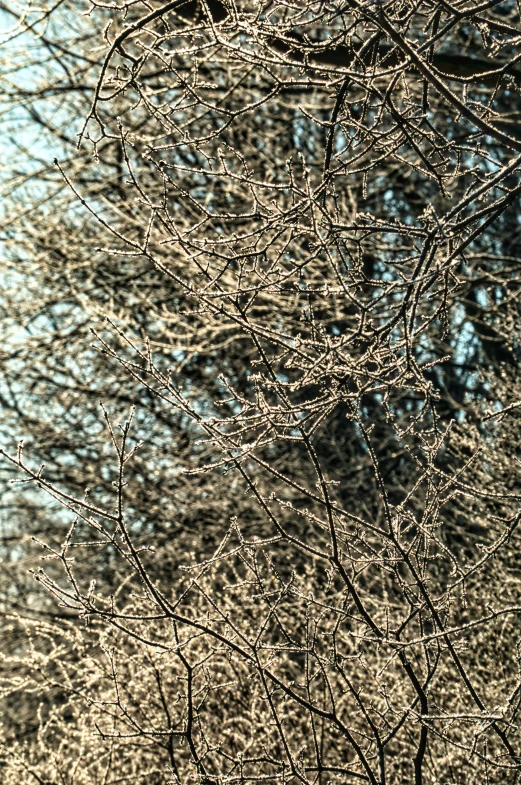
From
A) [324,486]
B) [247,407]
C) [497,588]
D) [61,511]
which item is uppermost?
[247,407]

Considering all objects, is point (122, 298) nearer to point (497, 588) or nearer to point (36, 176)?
point (36, 176)

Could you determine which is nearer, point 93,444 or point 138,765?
point 138,765

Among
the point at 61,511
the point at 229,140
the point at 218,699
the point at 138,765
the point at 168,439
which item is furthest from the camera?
the point at 61,511

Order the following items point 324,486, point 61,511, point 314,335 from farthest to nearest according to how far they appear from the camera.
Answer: point 61,511 → point 314,335 → point 324,486

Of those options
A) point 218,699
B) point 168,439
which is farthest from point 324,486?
point 168,439

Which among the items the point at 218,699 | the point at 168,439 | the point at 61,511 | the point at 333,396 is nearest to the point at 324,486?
the point at 333,396

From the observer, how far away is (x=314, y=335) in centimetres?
271

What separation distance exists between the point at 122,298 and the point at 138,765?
5.77m

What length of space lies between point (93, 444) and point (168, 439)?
0.89 meters

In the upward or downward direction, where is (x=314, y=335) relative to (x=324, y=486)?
upward

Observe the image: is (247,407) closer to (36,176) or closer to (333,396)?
(333,396)

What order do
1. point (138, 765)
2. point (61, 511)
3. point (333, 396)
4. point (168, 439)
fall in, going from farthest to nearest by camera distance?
Answer: 1. point (61, 511)
2. point (168, 439)
3. point (138, 765)
4. point (333, 396)

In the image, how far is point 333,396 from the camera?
7.78 ft

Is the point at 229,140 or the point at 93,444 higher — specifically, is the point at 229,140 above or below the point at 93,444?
above
